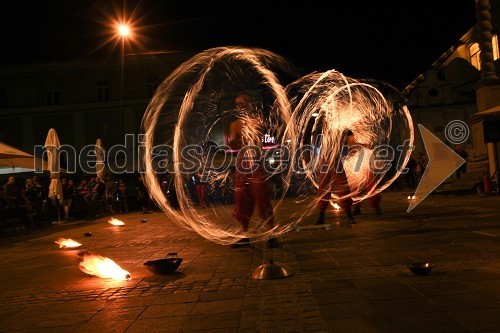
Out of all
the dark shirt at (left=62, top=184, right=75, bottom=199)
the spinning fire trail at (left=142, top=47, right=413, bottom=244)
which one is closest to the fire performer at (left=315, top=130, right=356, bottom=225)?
the spinning fire trail at (left=142, top=47, right=413, bottom=244)

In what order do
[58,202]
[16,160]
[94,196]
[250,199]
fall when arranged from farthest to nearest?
[94,196] < [58,202] < [16,160] < [250,199]

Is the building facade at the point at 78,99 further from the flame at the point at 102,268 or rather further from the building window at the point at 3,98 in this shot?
the flame at the point at 102,268

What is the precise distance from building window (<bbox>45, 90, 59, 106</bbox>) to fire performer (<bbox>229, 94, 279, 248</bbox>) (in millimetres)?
39489

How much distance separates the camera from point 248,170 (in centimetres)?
848

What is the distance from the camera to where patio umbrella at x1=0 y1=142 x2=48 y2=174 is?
14810 millimetres

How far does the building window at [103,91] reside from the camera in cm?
4470

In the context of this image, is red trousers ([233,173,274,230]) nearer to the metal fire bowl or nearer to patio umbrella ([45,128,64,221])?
the metal fire bowl

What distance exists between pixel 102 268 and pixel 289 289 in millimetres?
2704

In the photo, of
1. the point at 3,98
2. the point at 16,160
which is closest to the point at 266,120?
the point at 16,160

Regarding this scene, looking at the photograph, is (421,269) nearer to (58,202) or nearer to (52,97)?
(58,202)

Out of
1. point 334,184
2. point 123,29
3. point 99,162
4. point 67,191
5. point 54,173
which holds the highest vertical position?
point 123,29

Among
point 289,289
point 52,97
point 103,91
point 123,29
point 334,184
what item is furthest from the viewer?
point 103,91

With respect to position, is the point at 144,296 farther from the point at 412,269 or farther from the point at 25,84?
the point at 25,84

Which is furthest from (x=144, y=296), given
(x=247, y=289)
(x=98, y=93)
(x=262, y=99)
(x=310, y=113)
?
(x=98, y=93)
